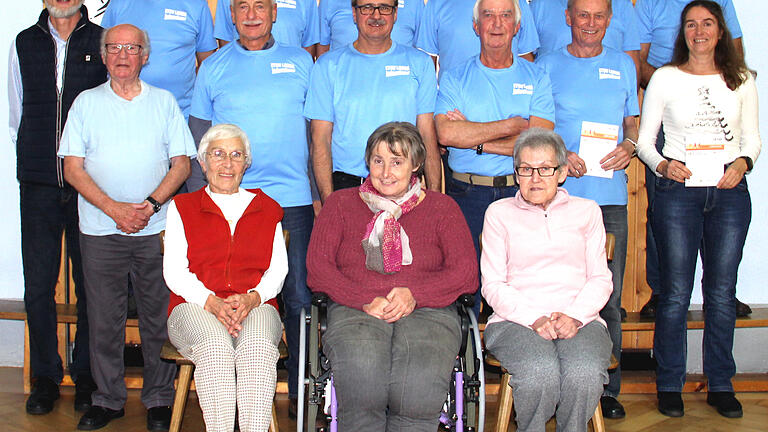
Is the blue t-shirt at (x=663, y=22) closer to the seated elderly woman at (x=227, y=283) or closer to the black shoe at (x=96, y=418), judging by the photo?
the seated elderly woman at (x=227, y=283)

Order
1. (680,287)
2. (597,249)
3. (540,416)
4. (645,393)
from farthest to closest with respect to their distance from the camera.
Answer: (645,393) < (680,287) < (597,249) < (540,416)

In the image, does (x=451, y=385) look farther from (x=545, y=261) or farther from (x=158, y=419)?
(x=158, y=419)

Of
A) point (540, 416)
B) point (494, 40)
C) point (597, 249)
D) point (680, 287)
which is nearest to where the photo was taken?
point (540, 416)

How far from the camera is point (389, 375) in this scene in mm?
2734

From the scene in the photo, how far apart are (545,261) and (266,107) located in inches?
57.8

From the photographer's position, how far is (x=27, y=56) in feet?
12.1

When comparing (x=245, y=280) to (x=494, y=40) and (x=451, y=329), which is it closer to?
(x=451, y=329)

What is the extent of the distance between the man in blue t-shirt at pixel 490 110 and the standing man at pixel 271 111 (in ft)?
2.30

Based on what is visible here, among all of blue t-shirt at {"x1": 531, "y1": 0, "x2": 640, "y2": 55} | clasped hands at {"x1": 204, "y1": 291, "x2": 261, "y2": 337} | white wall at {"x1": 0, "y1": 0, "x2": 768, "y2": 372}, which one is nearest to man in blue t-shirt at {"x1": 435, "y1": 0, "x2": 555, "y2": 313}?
blue t-shirt at {"x1": 531, "y1": 0, "x2": 640, "y2": 55}

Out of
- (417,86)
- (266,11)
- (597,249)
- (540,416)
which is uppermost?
(266,11)

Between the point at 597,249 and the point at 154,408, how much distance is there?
2153mm

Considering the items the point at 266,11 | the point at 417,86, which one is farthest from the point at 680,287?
the point at 266,11

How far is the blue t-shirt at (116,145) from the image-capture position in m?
3.44

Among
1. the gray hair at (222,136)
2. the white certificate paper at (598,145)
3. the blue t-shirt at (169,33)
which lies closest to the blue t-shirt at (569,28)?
the white certificate paper at (598,145)
